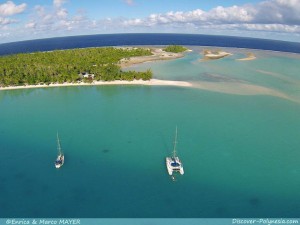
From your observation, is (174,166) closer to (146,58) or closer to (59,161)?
(59,161)

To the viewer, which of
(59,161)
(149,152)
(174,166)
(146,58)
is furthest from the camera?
(146,58)

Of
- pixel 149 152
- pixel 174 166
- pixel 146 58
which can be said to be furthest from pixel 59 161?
pixel 146 58

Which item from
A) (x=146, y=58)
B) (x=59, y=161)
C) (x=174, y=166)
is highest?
(x=146, y=58)

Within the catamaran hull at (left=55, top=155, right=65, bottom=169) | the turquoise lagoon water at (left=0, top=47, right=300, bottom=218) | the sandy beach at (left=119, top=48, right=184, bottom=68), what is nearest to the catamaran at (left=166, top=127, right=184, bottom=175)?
the turquoise lagoon water at (left=0, top=47, right=300, bottom=218)

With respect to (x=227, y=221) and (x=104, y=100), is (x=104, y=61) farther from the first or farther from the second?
(x=227, y=221)

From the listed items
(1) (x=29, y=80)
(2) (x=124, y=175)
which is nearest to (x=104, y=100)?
(1) (x=29, y=80)

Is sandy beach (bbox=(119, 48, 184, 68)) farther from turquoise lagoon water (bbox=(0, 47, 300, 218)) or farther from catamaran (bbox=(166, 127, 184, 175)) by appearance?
catamaran (bbox=(166, 127, 184, 175))

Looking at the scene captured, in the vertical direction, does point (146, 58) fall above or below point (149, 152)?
above

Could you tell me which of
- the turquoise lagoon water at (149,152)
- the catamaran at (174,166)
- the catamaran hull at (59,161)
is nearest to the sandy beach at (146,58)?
the turquoise lagoon water at (149,152)
